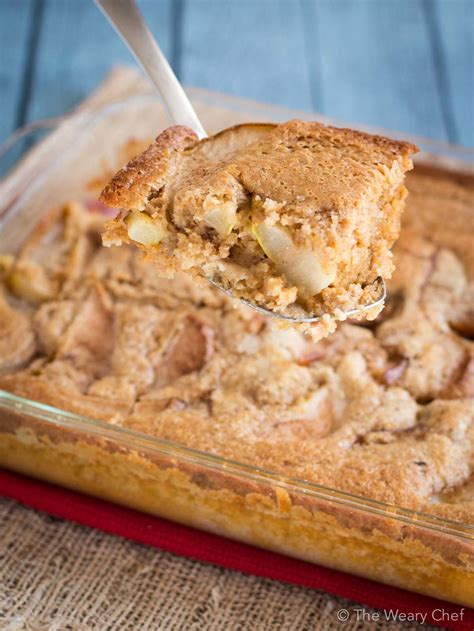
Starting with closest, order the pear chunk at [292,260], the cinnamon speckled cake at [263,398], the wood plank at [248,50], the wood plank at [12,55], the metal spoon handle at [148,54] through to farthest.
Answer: the pear chunk at [292,260] < the cinnamon speckled cake at [263,398] < the metal spoon handle at [148,54] < the wood plank at [12,55] < the wood plank at [248,50]

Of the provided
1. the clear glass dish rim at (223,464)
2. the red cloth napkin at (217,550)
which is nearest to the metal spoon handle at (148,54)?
the clear glass dish rim at (223,464)

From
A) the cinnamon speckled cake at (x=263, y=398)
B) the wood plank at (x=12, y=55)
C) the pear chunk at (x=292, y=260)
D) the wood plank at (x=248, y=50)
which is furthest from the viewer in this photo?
the wood plank at (x=248, y=50)

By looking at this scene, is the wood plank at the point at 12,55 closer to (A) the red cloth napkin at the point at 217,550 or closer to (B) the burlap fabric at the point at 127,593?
(A) the red cloth napkin at the point at 217,550

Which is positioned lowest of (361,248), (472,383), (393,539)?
(393,539)

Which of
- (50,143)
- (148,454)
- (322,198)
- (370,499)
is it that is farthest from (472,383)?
(50,143)

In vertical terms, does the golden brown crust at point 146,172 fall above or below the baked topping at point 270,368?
above

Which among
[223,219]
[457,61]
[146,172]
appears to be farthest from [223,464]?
[457,61]

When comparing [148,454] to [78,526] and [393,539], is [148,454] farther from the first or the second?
[393,539]

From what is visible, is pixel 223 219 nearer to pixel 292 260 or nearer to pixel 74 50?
pixel 292 260

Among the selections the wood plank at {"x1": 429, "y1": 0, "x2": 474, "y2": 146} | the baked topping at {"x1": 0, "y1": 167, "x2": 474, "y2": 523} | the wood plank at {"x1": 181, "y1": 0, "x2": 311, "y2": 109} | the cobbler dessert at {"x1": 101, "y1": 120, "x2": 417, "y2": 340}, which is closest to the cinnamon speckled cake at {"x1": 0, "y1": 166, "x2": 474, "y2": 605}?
the baked topping at {"x1": 0, "y1": 167, "x2": 474, "y2": 523}
